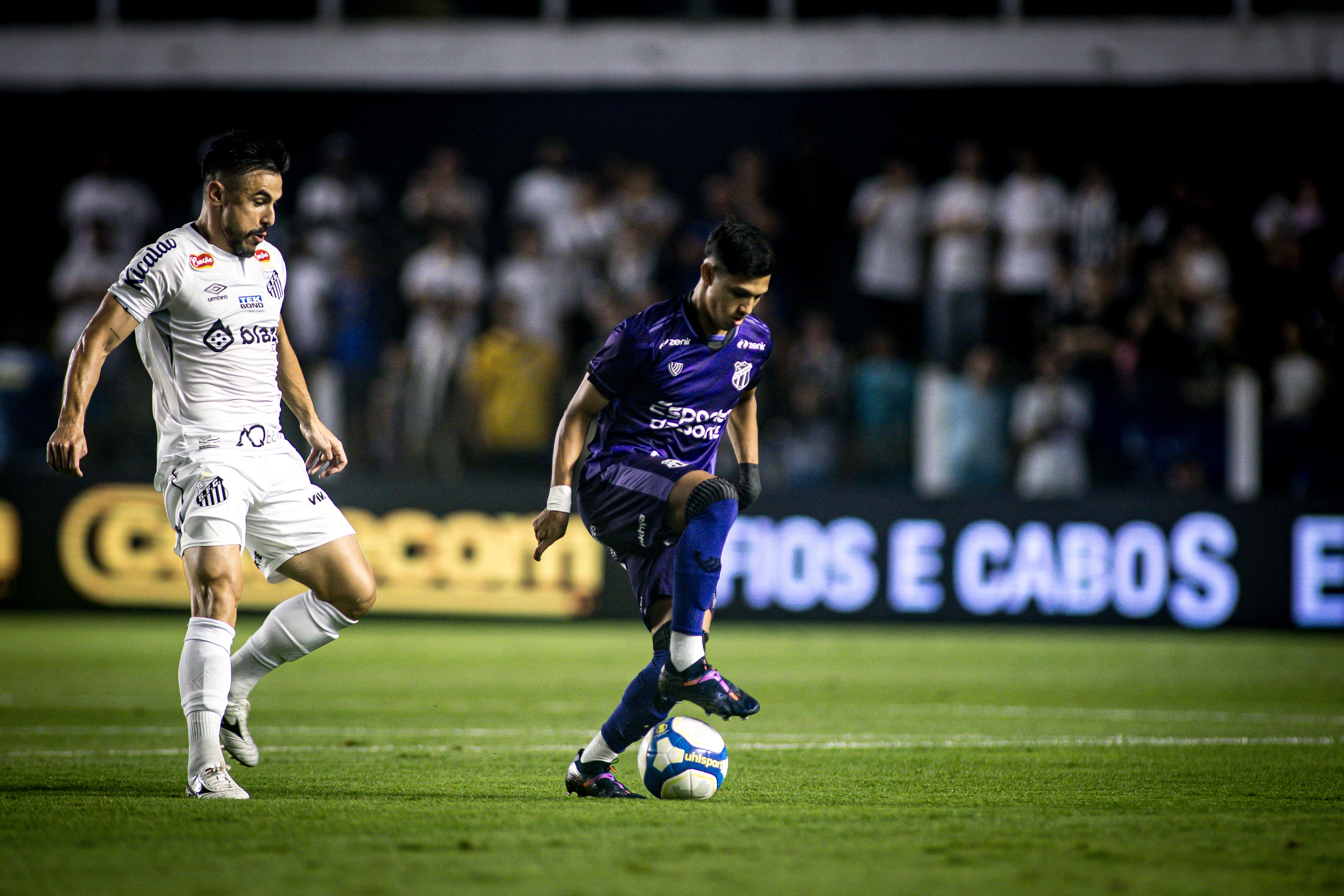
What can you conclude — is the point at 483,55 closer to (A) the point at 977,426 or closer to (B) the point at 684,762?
(A) the point at 977,426

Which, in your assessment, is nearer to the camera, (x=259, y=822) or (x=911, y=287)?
(x=259, y=822)

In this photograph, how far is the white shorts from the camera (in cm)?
532

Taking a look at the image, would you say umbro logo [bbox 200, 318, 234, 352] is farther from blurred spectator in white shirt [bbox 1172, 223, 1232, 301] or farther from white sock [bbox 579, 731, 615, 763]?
blurred spectator in white shirt [bbox 1172, 223, 1232, 301]

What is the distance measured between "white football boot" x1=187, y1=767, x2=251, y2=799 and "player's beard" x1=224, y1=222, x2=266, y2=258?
69.9 inches

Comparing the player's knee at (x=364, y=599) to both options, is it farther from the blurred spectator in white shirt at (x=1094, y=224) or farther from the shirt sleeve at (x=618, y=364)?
the blurred spectator in white shirt at (x=1094, y=224)

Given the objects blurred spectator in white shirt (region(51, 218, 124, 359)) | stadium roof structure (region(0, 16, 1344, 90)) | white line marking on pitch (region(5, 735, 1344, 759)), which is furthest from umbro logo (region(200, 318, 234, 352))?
stadium roof structure (region(0, 16, 1344, 90))

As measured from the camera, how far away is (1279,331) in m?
13.0

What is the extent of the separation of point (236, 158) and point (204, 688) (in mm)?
1797

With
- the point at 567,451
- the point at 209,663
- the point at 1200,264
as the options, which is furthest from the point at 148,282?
the point at 1200,264

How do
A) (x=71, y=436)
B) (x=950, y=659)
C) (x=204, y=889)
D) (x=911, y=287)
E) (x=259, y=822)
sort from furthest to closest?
(x=911, y=287)
(x=950, y=659)
(x=71, y=436)
(x=259, y=822)
(x=204, y=889)

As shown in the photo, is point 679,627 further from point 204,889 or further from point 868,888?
point 204,889

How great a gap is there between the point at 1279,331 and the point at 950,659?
14.1 feet

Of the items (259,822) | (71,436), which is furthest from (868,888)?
(71,436)

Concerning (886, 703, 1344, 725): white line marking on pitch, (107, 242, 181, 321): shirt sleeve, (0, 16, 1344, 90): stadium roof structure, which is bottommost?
(886, 703, 1344, 725): white line marking on pitch
